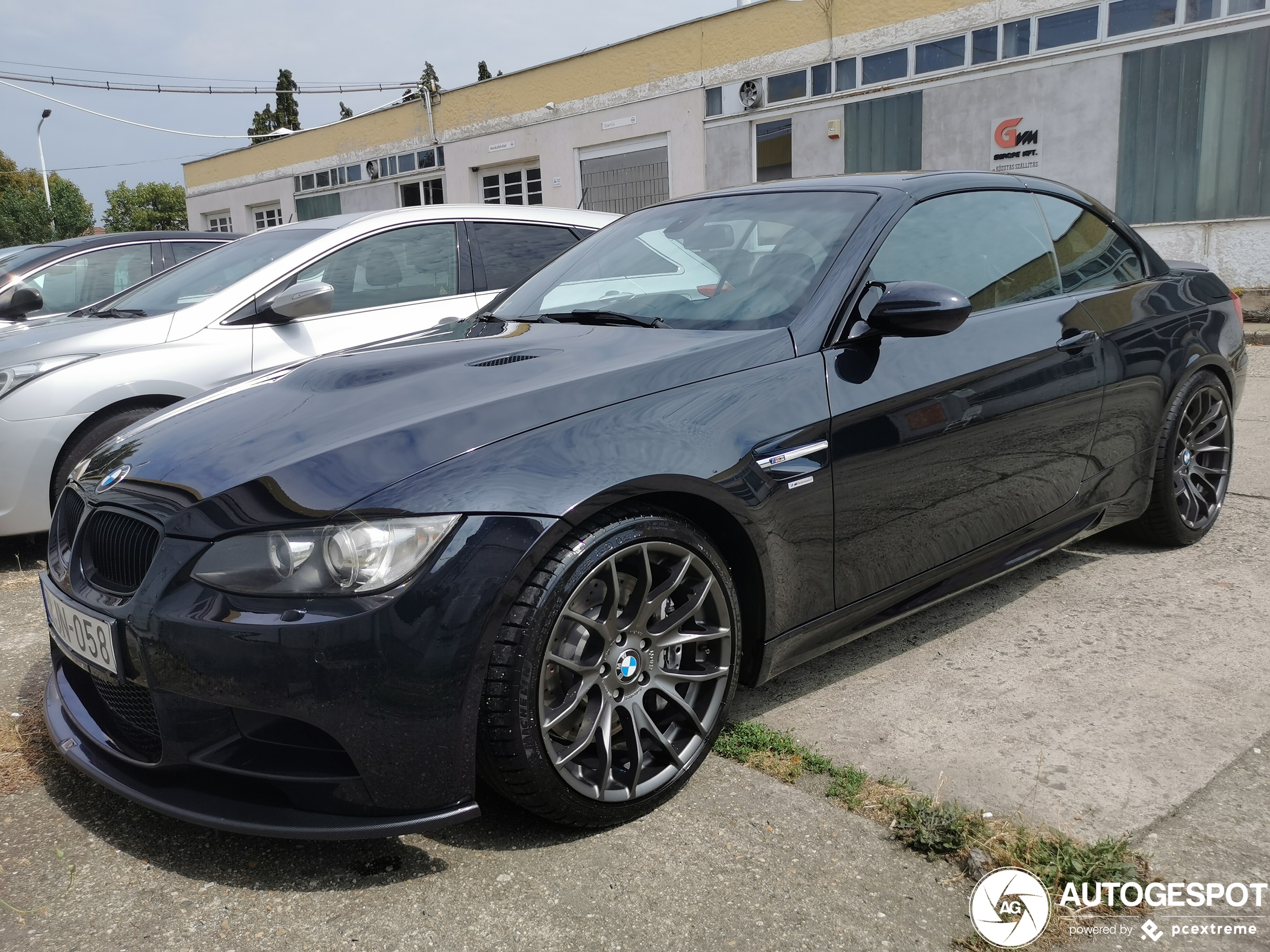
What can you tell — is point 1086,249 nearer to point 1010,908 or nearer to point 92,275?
point 1010,908

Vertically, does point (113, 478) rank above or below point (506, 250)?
below

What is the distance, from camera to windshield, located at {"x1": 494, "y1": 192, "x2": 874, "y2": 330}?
9.48 ft

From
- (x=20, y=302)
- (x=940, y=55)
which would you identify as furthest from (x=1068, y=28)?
(x=20, y=302)

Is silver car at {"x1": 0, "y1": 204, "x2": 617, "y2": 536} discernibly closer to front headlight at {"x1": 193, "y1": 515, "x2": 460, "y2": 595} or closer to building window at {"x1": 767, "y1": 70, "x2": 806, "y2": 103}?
front headlight at {"x1": 193, "y1": 515, "x2": 460, "y2": 595}

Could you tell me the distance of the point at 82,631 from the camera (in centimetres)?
230

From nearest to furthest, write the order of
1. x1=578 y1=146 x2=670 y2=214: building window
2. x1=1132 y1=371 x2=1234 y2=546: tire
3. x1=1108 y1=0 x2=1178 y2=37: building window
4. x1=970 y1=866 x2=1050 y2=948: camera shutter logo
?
x1=970 y1=866 x2=1050 y2=948: camera shutter logo < x1=1132 y1=371 x2=1234 y2=546: tire < x1=1108 y1=0 x2=1178 y2=37: building window < x1=578 y1=146 x2=670 y2=214: building window

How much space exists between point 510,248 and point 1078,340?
10.5ft

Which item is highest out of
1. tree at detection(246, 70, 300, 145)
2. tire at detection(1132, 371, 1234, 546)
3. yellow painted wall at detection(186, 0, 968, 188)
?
tree at detection(246, 70, 300, 145)

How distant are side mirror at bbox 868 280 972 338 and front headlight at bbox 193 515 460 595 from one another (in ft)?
4.33

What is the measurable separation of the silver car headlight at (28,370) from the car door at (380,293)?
0.78 metres

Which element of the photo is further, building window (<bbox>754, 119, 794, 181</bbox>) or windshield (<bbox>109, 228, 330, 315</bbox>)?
building window (<bbox>754, 119, 794, 181</bbox>)

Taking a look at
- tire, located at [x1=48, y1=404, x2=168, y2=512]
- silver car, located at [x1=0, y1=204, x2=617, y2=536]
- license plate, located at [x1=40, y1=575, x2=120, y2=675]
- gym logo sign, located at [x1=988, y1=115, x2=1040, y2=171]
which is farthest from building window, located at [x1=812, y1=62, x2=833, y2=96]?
license plate, located at [x1=40, y1=575, x2=120, y2=675]

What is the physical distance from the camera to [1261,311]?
451 inches

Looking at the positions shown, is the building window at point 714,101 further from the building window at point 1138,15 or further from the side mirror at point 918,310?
the side mirror at point 918,310
